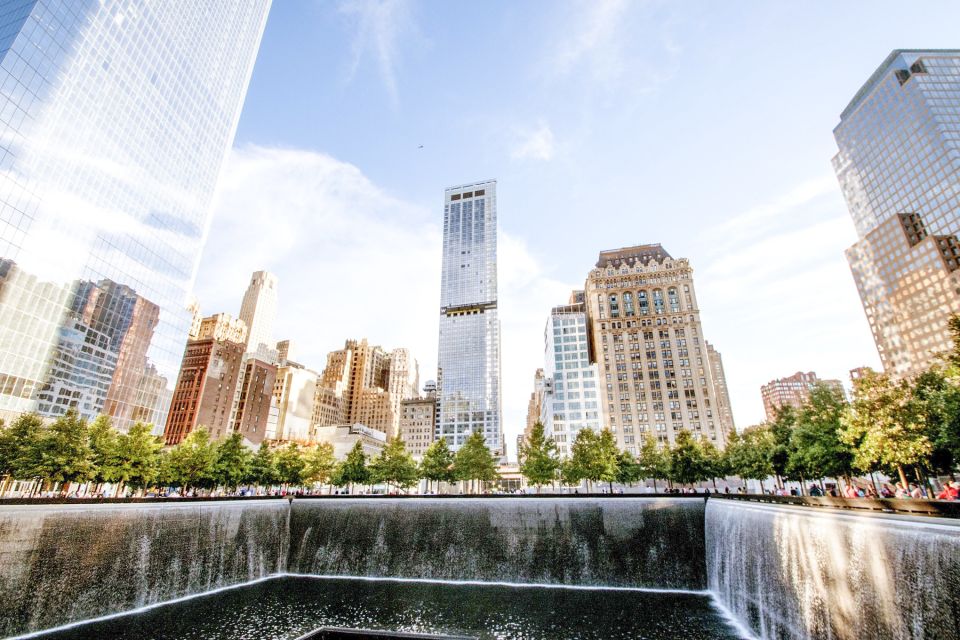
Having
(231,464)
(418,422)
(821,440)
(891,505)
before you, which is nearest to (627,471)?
→ (821,440)

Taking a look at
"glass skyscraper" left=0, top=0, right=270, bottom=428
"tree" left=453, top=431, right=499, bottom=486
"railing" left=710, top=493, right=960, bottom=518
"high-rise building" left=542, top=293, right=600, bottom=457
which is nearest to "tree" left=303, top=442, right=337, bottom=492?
"tree" left=453, top=431, right=499, bottom=486

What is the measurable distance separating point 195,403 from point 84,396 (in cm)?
6307

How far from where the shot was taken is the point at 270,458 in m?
60.8

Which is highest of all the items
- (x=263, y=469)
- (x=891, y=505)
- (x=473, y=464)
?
(x=473, y=464)

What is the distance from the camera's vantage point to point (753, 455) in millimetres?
52688

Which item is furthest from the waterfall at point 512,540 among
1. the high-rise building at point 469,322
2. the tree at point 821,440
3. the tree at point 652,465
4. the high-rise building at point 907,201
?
the high-rise building at point 469,322

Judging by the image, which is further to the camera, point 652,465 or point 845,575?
point 652,465

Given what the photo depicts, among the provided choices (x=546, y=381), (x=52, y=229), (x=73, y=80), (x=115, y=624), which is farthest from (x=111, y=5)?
(x=546, y=381)

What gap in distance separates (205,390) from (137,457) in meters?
100

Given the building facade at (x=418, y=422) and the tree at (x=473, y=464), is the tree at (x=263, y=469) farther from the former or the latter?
the building facade at (x=418, y=422)

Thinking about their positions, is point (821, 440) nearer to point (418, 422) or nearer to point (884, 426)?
point (884, 426)

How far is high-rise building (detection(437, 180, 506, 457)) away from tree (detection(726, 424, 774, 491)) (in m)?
100

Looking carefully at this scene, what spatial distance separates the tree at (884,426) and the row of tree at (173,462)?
45523 millimetres

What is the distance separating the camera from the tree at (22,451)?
38781 mm
